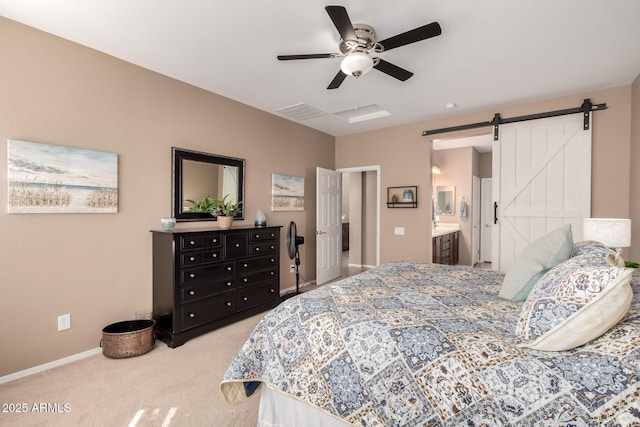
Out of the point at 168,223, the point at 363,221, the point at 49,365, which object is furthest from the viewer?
the point at 363,221

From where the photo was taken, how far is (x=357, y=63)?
2.17m

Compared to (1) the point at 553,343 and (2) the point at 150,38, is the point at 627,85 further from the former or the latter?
(2) the point at 150,38

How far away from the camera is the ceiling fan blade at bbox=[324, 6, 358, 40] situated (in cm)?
178

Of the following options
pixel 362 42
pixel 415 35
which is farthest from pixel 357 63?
pixel 415 35

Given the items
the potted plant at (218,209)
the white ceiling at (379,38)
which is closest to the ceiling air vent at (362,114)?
the white ceiling at (379,38)

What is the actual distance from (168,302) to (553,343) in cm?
305

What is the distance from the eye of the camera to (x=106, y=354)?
2682 mm

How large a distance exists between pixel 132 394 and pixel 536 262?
2899 mm

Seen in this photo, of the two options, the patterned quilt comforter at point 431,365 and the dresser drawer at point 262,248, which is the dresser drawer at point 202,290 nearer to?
the dresser drawer at point 262,248

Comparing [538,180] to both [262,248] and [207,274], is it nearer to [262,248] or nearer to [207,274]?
[262,248]

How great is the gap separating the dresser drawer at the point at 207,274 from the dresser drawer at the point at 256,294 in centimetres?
31

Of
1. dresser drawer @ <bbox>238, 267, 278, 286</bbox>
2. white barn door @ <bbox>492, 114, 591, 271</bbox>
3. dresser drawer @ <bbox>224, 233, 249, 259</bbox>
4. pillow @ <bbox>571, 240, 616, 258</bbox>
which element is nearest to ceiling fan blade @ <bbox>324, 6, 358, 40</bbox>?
pillow @ <bbox>571, 240, 616, 258</bbox>

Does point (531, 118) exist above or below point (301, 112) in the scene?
below

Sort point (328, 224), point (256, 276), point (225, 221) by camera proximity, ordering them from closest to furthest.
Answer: point (225, 221) < point (256, 276) < point (328, 224)
